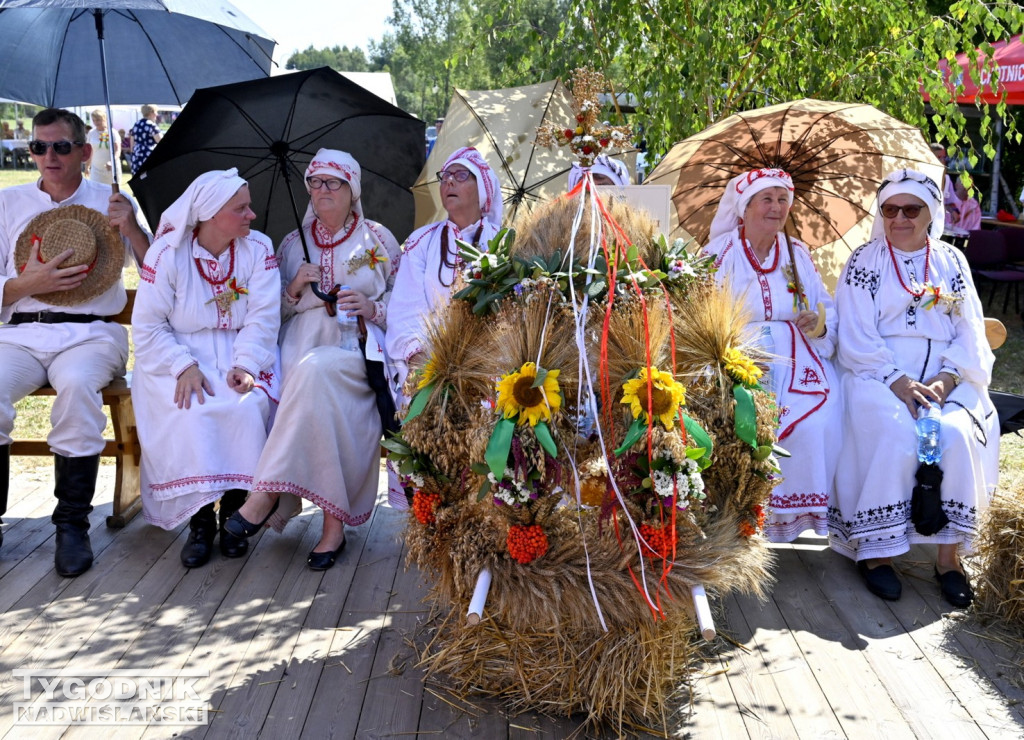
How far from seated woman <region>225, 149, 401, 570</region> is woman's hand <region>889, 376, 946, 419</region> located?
7.26 ft

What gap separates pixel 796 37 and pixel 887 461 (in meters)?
2.68

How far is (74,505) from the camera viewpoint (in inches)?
164

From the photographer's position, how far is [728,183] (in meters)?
4.42

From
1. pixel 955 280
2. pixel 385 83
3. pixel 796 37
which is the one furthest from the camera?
pixel 385 83

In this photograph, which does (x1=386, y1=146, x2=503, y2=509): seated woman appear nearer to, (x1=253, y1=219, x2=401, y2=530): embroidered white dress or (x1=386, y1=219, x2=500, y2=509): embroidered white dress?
(x1=386, y1=219, x2=500, y2=509): embroidered white dress

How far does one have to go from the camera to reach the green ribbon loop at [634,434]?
271cm

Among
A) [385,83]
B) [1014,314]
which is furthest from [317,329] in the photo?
[385,83]

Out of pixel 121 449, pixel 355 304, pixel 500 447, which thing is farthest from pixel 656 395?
pixel 121 449

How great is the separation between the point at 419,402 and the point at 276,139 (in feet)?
7.69

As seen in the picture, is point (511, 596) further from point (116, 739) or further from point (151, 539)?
point (151, 539)

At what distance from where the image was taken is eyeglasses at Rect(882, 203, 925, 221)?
4.16 metres

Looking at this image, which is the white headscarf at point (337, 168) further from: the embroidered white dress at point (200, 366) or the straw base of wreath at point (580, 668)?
the straw base of wreath at point (580, 668)

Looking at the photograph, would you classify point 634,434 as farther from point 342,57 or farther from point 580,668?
point 342,57

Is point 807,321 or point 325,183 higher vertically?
point 325,183
